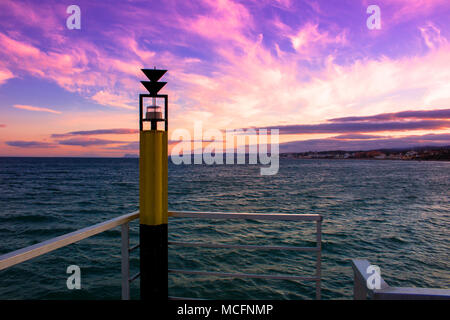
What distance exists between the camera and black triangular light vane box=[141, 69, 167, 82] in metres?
2.09

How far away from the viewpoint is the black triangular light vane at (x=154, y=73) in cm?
209

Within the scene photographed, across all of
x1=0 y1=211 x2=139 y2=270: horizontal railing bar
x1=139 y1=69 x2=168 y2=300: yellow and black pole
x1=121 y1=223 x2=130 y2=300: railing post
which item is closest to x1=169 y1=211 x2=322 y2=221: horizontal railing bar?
x1=139 y1=69 x2=168 y2=300: yellow and black pole

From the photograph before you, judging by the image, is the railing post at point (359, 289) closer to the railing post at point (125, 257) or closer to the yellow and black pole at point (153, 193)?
the yellow and black pole at point (153, 193)

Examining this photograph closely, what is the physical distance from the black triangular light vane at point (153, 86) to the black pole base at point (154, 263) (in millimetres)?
1131

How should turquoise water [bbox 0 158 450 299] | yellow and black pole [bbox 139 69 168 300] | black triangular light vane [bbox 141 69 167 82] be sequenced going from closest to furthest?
yellow and black pole [bbox 139 69 168 300]
black triangular light vane [bbox 141 69 167 82]
turquoise water [bbox 0 158 450 299]

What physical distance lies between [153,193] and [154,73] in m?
1.00

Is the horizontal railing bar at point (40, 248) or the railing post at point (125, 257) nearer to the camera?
the horizontal railing bar at point (40, 248)

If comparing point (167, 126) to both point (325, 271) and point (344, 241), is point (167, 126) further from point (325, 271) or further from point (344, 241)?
point (344, 241)

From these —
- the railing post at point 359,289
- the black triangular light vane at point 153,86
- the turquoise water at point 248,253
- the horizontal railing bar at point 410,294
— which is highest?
the black triangular light vane at point 153,86

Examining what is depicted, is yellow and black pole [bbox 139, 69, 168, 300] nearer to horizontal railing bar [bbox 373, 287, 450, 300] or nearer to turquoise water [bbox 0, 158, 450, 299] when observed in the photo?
horizontal railing bar [bbox 373, 287, 450, 300]

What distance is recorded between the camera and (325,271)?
710 cm

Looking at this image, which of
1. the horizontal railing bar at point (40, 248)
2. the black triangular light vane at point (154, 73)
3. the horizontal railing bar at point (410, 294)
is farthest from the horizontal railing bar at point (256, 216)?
the black triangular light vane at point (154, 73)

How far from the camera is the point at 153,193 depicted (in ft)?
6.56

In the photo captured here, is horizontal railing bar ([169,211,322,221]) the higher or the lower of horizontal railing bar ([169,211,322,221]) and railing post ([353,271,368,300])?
the higher
